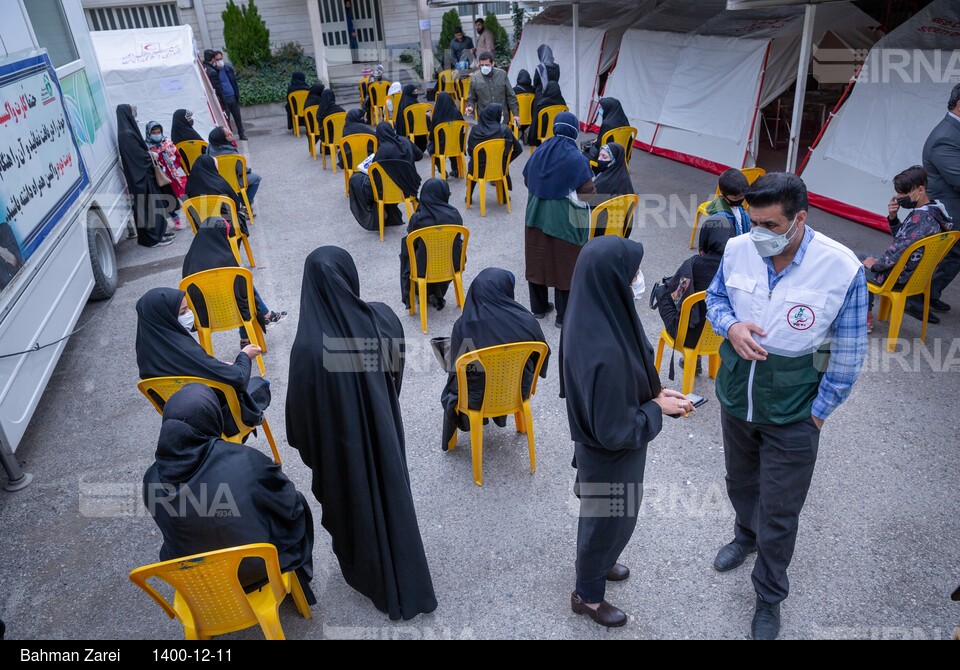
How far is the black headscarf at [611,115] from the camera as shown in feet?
26.2

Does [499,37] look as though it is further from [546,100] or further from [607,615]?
[607,615]

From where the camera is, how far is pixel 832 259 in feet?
7.67

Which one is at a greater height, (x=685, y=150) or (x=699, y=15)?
(x=699, y=15)

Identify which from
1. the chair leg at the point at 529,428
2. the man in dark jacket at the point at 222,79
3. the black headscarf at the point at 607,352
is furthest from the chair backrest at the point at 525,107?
the black headscarf at the point at 607,352

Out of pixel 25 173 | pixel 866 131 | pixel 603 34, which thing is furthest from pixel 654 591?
pixel 603 34

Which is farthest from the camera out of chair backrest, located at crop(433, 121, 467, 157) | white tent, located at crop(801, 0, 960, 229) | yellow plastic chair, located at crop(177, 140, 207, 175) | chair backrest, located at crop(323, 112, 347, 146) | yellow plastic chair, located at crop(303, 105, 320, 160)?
yellow plastic chair, located at crop(303, 105, 320, 160)

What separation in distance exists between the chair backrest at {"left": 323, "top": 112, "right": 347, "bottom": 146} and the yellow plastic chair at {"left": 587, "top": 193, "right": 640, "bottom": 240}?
19.5 ft

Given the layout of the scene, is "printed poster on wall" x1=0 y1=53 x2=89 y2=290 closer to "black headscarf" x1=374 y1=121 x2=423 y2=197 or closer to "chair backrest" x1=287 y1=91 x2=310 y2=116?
"black headscarf" x1=374 y1=121 x2=423 y2=197

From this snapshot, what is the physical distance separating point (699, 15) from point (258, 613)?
409 inches

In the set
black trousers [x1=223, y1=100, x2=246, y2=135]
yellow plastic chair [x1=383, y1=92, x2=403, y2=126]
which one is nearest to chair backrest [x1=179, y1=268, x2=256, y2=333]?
yellow plastic chair [x1=383, y1=92, x2=403, y2=126]

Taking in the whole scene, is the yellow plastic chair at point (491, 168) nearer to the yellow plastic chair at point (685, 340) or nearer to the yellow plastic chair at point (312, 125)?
the yellow plastic chair at point (685, 340)

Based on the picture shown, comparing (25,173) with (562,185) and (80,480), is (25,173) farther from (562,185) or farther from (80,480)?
(562,185)

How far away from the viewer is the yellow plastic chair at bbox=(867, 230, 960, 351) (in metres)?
4.33

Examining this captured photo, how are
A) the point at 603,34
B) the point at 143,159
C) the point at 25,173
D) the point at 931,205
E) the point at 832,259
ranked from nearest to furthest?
the point at 832,259 → the point at 931,205 → the point at 25,173 → the point at 143,159 → the point at 603,34
